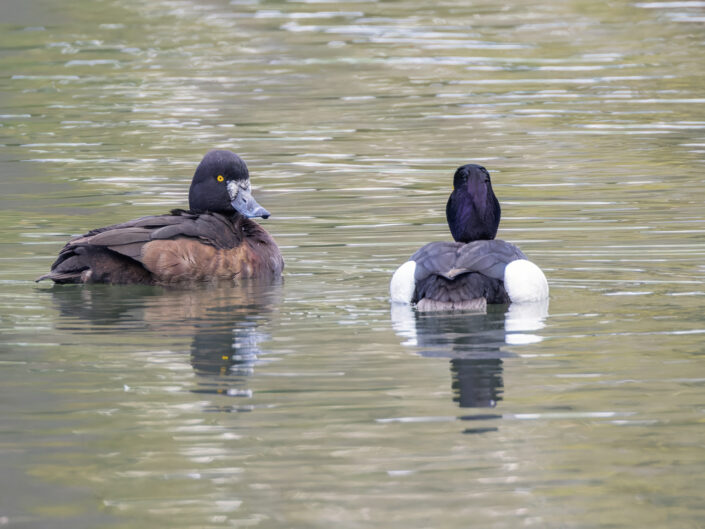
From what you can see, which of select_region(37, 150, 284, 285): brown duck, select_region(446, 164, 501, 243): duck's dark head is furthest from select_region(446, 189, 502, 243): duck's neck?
select_region(37, 150, 284, 285): brown duck

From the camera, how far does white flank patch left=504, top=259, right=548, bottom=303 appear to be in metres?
9.56

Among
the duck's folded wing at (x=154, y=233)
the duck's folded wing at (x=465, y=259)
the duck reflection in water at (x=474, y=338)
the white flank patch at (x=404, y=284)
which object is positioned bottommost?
the duck reflection in water at (x=474, y=338)

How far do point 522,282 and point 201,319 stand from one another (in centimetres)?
214

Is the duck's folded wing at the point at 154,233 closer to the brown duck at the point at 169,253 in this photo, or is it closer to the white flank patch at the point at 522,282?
the brown duck at the point at 169,253

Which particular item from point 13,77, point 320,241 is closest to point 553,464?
point 320,241

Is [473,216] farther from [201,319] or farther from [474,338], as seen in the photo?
[201,319]

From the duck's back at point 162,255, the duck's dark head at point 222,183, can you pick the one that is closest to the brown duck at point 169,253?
the duck's back at point 162,255

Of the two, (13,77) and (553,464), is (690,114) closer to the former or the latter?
(13,77)

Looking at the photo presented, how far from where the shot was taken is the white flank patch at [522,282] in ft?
31.4

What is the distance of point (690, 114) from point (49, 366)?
46.5 ft

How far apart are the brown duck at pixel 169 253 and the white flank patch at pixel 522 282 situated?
2.46 meters

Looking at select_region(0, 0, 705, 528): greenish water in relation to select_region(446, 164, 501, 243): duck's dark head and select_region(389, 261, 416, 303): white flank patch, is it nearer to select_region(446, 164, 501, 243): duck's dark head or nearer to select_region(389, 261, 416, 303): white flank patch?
select_region(389, 261, 416, 303): white flank patch

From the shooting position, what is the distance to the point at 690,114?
20797 mm

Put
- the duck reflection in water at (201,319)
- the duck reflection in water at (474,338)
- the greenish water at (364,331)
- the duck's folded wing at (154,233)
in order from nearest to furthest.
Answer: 1. the greenish water at (364,331)
2. the duck reflection in water at (474,338)
3. the duck reflection in water at (201,319)
4. the duck's folded wing at (154,233)
